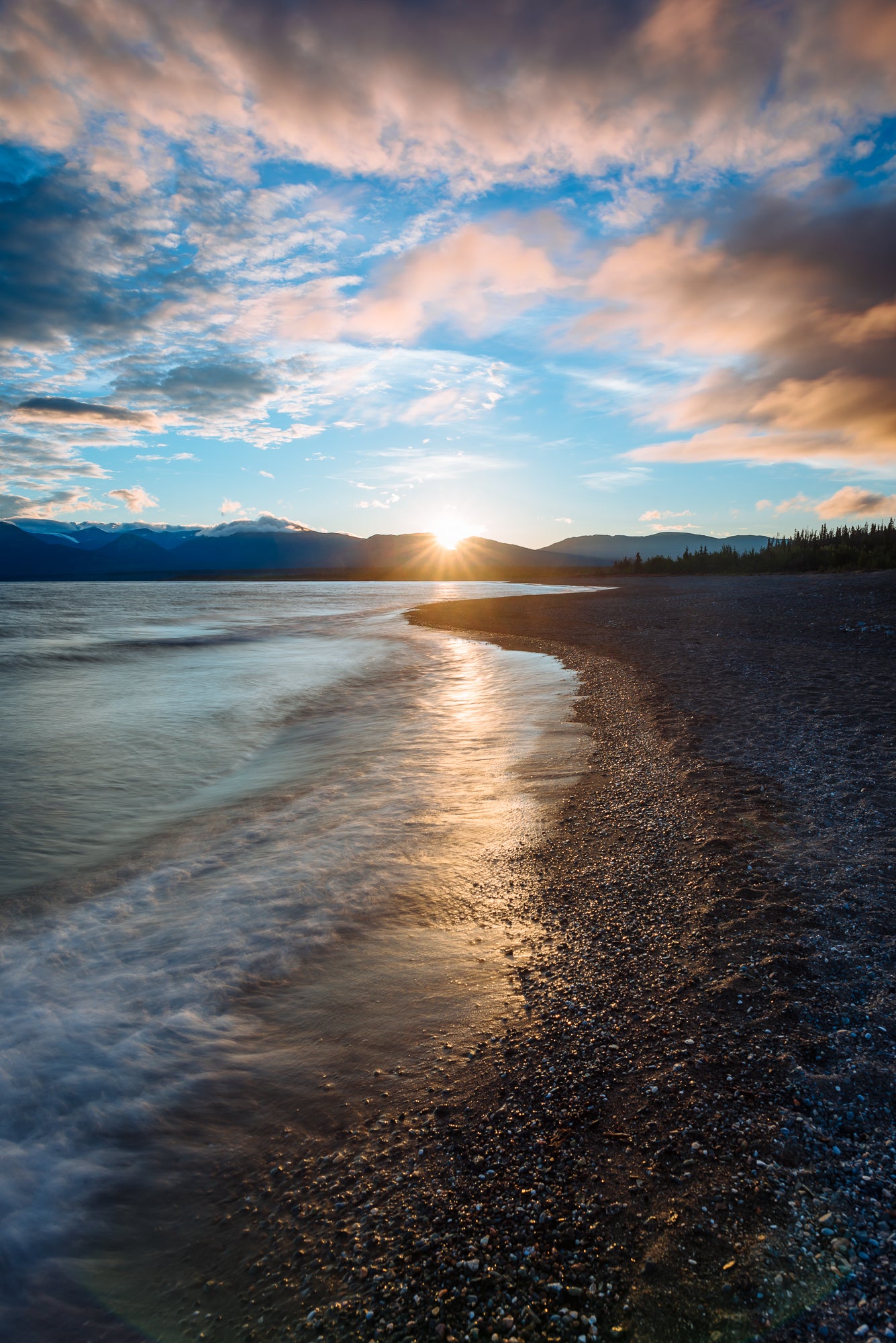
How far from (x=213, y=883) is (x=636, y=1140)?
12.5ft

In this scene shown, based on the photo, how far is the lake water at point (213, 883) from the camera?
295cm

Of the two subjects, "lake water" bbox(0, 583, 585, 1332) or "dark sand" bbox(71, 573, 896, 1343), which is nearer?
"dark sand" bbox(71, 573, 896, 1343)

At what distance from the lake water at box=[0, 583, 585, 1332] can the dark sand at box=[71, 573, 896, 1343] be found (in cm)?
61

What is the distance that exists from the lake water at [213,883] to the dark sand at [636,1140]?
61 centimetres

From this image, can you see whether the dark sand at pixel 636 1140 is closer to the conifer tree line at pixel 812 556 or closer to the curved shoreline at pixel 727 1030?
the curved shoreline at pixel 727 1030

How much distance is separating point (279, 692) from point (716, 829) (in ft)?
35.6

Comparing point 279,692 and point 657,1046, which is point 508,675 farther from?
point 657,1046

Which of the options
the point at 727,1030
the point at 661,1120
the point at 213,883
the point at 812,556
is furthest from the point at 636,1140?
the point at 812,556

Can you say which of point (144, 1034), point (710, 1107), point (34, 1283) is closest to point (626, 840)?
point (710, 1107)

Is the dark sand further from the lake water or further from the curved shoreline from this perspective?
the lake water

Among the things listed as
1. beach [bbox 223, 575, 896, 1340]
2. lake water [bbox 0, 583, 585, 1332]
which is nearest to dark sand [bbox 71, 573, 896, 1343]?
beach [bbox 223, 575, 896, 1340]

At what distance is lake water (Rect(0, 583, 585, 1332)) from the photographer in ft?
9.69

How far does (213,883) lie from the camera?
5074 mm

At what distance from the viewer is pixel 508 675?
1358 cm
